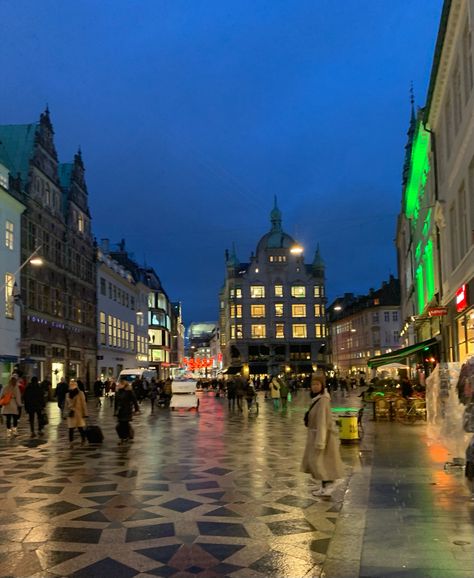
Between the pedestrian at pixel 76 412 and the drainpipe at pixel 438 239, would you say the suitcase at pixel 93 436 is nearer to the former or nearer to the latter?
the pedestrian at pixel 76 412

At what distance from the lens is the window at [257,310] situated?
103062 mm

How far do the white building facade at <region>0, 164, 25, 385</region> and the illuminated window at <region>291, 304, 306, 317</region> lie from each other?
6529cm

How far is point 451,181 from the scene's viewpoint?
2336cm

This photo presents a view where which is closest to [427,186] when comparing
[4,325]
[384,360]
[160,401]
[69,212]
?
[384,360]

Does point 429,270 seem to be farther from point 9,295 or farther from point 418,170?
point 9,295

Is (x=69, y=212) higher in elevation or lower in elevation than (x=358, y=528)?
higher

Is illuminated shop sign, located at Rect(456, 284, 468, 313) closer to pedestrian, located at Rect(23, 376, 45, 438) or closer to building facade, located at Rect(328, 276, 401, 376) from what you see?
pedestrian, located at Rect(23, 376, 45, 438)

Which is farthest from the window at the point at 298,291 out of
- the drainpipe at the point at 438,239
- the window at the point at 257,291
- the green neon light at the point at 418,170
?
the drainpipe at the point at 438,239

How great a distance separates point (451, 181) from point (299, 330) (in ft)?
263

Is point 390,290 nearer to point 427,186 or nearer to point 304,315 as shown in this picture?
point 304,315

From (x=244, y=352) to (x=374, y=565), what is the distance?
96.3 m

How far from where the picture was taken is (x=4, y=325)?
39.1m

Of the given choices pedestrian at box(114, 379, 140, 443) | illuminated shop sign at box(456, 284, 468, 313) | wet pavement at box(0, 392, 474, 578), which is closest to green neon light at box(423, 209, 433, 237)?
illuminated shop sign at box(456, 284, 468, 313)

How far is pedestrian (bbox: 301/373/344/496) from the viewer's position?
961cm
